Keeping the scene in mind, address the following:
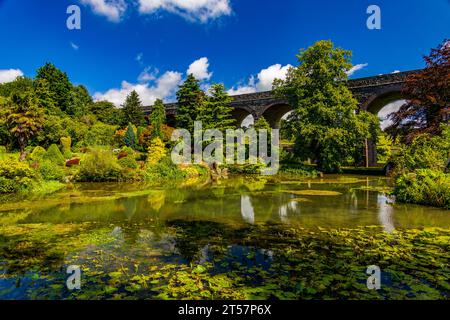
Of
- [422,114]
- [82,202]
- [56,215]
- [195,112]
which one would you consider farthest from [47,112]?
[422,114]

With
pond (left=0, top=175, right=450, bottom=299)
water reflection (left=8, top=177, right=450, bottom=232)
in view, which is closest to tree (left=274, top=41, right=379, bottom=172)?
water reflection (left=8, top=177, right=450, bottom=232)

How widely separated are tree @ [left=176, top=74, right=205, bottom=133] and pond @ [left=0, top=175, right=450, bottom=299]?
20793 millimetres

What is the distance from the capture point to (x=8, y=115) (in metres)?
22.5

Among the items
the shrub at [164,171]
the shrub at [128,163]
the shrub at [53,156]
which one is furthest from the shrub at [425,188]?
the shrub at [53,156]

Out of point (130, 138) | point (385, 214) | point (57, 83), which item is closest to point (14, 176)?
point (385, 214)

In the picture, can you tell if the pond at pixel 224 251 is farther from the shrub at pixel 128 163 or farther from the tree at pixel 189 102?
the tree at pixel 189 102

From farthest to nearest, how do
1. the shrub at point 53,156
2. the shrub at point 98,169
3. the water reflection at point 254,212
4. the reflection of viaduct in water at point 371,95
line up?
the reflection of viaduct in water at point 371,95 < the shrub at point 53,156 < the shrub at point 98,169 < the water reflection at point 254,212

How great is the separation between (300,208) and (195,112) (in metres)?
22.1

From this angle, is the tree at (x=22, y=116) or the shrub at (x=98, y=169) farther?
the tree at (x=22, y=116)

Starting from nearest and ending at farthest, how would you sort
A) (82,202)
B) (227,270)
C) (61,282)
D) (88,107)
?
(61,282) → (227,270) → (82,202) → (88,107)

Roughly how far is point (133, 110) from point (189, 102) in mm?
10032

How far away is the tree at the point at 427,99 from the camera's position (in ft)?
50.8

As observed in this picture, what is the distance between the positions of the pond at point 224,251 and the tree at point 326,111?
12.2 meters
